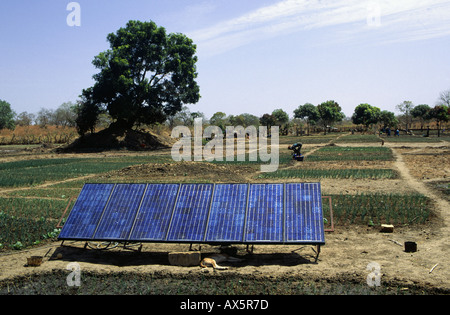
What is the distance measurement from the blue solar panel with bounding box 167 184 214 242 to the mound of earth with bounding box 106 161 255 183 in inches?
561

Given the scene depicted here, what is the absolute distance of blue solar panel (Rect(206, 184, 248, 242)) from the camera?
10.5 metres

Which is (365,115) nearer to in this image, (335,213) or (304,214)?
(335,213)

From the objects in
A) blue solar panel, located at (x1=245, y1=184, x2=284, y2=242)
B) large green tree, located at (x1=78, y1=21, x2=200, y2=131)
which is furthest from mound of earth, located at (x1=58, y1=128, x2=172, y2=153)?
blue solar panel, located at (x1=245, y1=184, x2=284, y2=242)

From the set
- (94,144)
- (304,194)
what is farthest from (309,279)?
(94,144)

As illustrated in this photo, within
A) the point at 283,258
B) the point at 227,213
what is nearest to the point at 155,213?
the point at 227,213

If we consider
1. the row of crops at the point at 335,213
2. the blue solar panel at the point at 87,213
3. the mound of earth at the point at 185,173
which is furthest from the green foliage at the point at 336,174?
the blue solar panel at the point at 87,213

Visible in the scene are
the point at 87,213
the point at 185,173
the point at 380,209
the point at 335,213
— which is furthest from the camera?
the point at 185,173

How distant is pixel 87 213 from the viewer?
11.8 meters

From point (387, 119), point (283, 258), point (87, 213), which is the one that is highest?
point (387, 119)

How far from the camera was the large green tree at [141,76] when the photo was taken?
55.6 m

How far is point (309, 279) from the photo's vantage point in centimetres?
942

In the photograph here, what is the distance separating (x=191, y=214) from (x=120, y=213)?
2099 millimetres

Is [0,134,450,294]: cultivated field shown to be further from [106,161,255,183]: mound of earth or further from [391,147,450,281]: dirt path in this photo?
[106,161,255,183]: mound of earth
